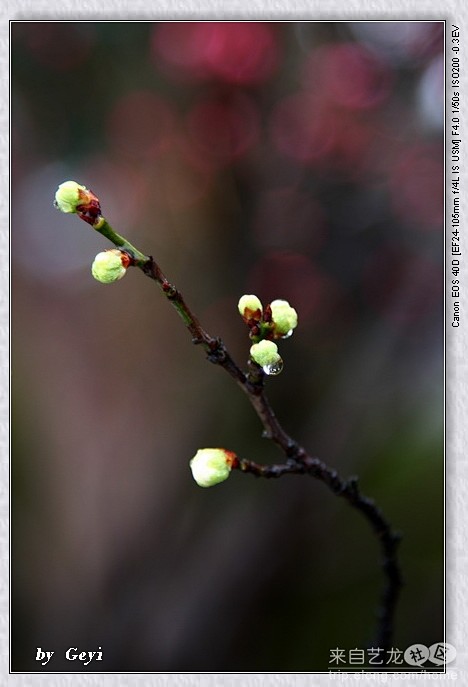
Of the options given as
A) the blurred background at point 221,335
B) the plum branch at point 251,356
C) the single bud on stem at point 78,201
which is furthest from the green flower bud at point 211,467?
the blurred background at point 221,335

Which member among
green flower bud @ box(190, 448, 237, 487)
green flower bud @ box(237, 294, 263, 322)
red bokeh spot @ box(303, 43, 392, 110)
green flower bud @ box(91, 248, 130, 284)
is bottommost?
green flower bud @ box(190, 448, 237, 487)

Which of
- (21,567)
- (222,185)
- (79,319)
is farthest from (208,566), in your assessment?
(222,185)

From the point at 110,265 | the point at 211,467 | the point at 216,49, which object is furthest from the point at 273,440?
the point at 216,49

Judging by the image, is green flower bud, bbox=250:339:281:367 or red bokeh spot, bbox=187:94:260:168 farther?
red bokeh spot, bbox=187:94:260:168

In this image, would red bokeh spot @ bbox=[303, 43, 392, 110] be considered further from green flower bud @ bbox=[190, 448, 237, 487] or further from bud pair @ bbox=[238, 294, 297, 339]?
green flower bud @ bbox=[190, 448, 237, 487]

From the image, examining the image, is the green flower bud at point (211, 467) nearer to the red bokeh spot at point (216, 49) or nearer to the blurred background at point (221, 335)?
the blurred background at point (221, 335)

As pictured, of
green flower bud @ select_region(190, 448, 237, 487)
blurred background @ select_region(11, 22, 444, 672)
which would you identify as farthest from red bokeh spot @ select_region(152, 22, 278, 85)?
green flower bud @ select_region(190, 448, 237, 487)

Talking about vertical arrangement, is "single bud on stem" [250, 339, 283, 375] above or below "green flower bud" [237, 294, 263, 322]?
below
